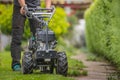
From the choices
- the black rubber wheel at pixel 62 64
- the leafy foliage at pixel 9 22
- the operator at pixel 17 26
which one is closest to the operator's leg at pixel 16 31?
the operator at pixel 17 26

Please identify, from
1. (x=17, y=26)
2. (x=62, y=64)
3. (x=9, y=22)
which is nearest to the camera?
(x=62, y=64)

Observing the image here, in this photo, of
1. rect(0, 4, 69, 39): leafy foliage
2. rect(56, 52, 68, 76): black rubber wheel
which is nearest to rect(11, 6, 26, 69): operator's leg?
rect(56, 52, 68, 76): black rubber wheel

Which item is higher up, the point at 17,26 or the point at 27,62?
the point at 17,26

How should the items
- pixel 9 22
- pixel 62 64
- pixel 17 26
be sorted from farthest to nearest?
pixel 9 22
pixel 17 26
pixel 62 64

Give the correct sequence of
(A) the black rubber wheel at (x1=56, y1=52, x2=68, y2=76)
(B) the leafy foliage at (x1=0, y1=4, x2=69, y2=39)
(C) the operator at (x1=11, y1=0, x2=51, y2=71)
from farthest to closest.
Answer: (B) the leafy foliage at (x1=0, y1=4, x2=69, y2=39) < (C) the operator at (x1=11, y1=0, x2=51, y2=71) < (A) the black rubber wheel at (x1=56, y1=52, x2=68, y2=76)

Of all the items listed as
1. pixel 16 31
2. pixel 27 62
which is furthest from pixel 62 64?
pixel 16 31

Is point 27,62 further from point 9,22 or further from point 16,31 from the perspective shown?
point 9,22

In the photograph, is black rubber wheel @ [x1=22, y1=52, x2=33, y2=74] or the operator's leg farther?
the operator's leg

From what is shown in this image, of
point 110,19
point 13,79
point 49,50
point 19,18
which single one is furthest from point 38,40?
point 110,19

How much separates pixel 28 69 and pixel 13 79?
0.47 metres

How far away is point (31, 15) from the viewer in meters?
8.12

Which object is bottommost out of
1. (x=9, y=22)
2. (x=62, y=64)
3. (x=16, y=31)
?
(x=62, y=64)

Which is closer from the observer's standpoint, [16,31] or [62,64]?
[62,64]

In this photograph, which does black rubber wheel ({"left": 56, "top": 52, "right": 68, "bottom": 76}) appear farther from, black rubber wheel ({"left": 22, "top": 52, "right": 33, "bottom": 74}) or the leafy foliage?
the leafy foliage
